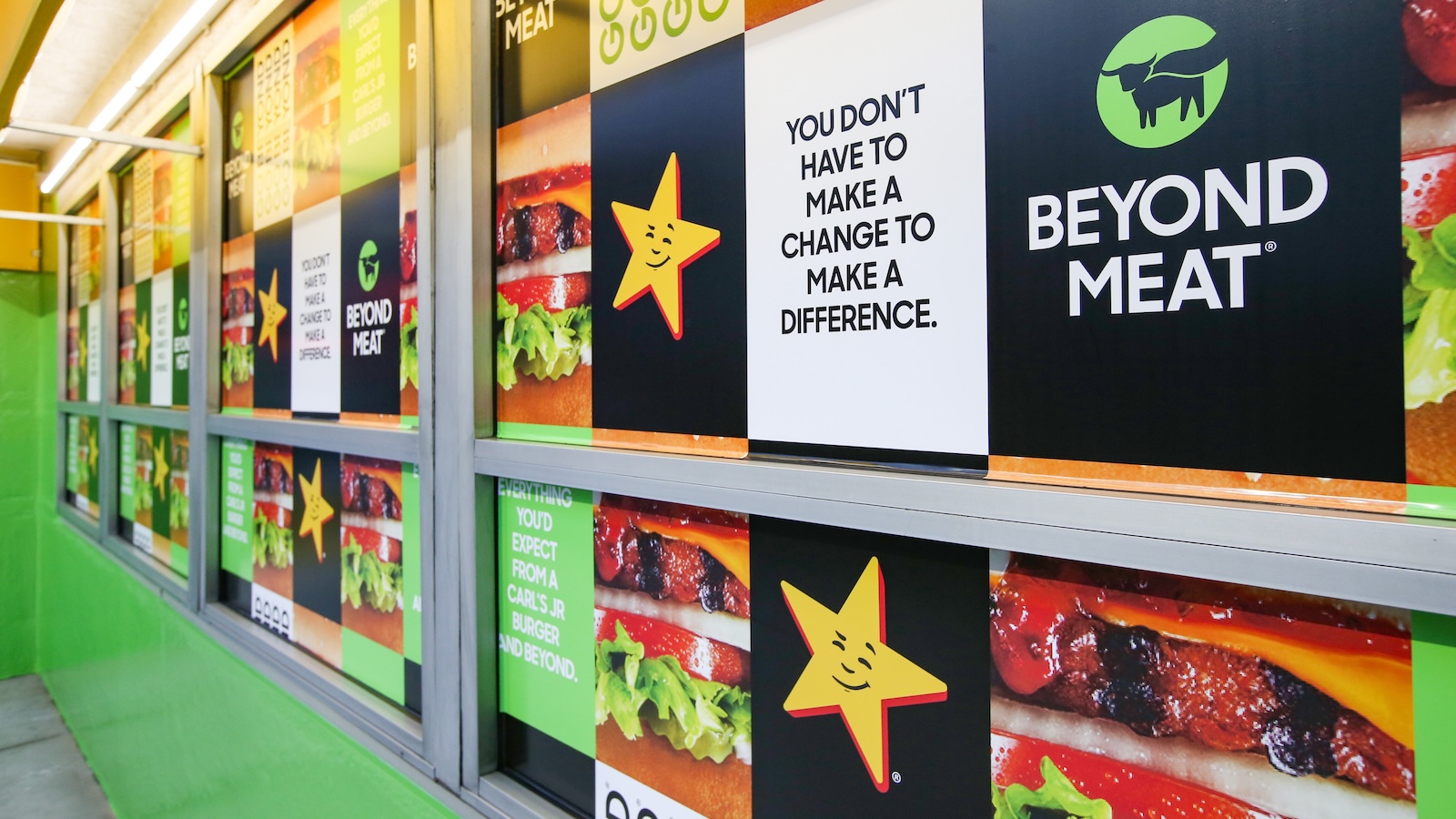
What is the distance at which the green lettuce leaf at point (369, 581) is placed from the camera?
157 centimetres

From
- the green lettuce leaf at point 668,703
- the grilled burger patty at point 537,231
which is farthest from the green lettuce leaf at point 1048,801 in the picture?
the grilled burger patty at point 537,231

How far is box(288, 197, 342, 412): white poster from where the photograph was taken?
1753 mm

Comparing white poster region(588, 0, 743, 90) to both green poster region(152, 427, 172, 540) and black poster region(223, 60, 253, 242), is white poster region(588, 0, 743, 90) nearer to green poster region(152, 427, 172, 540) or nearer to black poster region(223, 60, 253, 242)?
black poster region(223, 60, 253, 242)

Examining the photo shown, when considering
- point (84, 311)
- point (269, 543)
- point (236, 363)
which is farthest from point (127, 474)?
point (269, 543)

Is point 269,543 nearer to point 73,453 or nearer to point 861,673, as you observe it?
point 861,673

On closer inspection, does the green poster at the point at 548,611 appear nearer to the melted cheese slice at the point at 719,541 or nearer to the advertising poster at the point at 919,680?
the advertising poster at the point at 919,680

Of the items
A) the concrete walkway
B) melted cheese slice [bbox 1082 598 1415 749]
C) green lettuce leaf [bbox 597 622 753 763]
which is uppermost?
melted cheese slice [bbox 1082 598 1415 749]

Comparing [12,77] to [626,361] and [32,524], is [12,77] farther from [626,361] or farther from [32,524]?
[32,524]

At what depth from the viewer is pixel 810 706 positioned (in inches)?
35.1

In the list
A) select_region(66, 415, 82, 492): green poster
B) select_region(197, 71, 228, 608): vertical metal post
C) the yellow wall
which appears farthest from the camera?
the yellow wall

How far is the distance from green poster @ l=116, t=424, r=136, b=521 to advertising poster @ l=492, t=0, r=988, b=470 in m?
2.68

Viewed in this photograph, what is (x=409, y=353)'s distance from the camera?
151cm

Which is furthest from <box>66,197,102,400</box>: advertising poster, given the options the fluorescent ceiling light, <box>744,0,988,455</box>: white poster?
<box>744,0,988,455</box>: white poster

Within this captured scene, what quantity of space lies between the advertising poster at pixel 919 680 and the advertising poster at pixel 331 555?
1.16ft
